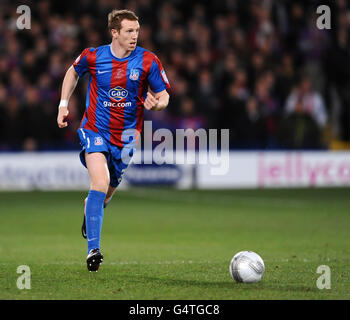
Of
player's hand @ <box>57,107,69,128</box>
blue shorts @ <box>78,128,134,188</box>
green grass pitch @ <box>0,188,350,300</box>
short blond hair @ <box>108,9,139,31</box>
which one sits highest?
short blond hair @ <box>108,9,139,31</box>

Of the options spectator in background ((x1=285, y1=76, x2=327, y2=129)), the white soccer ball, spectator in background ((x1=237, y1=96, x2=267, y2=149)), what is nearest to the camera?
the white soccer ball

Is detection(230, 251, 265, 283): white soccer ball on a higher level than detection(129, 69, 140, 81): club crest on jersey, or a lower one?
lower

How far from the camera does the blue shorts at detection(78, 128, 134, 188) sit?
25.1 ft

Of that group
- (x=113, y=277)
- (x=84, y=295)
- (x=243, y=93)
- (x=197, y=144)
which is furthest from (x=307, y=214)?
(x=84, y=295)

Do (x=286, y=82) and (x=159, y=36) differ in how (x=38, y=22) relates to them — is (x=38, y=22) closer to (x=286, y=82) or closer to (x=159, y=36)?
(x=159, y=36)

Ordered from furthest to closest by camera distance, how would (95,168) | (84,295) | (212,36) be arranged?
(212,36)
(95,168)
(84,295)

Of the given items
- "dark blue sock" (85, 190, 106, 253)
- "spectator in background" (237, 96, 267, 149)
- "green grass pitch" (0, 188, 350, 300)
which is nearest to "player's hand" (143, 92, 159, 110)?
"dark blue sock" (85, 190, 106, 253)

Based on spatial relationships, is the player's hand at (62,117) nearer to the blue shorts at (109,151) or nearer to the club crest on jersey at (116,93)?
the blue shorts at (109,151)

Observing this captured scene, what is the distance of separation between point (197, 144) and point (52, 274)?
1046 cm

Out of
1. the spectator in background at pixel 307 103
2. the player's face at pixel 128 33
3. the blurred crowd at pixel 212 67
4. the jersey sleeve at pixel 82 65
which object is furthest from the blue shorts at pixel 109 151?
the spectator in background at pixel 307 103

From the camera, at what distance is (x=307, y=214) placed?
43.8 feet

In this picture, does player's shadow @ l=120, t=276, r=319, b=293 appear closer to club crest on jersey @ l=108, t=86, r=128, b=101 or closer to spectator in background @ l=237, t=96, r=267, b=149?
club crest on jersey @ l=108, t=86, r=128, b=101

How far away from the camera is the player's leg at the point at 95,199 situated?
7277 millimetres

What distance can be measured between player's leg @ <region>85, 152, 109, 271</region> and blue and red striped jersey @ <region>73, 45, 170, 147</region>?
344 millimetres
